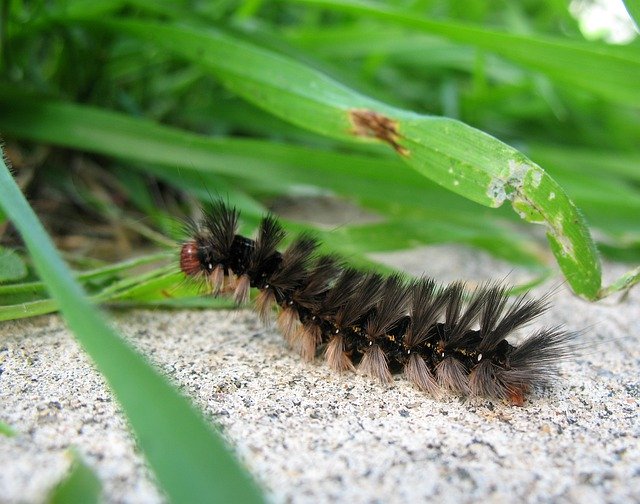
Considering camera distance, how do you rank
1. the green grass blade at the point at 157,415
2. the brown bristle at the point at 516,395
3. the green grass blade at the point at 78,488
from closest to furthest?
the green grass blade at the point at 157,415
the green grass blade at the point at 78,488
the brown bristle at the point at 516,395

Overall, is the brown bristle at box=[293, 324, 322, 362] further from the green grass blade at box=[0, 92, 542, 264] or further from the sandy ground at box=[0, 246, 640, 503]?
the green grass blade at box=[0, 92, 542, 264]

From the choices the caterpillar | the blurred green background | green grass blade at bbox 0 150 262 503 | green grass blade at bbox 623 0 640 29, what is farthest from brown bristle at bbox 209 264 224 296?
green grass blade at bbox 623 0 640 29

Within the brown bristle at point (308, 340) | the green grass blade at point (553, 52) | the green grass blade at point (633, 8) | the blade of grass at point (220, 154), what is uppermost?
the green grass blade at point (633, 8)

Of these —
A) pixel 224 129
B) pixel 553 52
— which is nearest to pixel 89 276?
pixel 224 129

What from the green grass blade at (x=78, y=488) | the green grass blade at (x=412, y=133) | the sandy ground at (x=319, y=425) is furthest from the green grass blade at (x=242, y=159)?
the green grass blade at (x=78, y=488)

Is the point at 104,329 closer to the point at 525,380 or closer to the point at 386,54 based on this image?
the point at 525,380

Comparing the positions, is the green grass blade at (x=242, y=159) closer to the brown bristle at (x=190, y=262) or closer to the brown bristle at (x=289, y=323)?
the brown bristle at (x=190, y=262)
